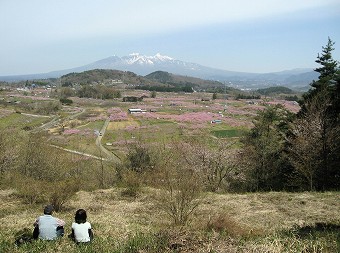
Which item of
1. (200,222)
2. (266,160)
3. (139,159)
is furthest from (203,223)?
(139,159)

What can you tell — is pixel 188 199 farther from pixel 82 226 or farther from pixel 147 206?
pixel 147 206

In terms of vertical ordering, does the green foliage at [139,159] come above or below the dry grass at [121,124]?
above

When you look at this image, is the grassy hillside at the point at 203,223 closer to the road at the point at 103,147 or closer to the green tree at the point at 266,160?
the green tree at the point at 266,160

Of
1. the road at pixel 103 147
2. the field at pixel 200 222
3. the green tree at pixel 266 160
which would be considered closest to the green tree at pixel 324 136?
the green tree at pixel 266 160

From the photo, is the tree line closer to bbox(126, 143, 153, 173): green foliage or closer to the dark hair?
bbox(126, 143, 153, 173): green foliage

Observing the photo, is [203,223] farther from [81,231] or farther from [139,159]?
[139,159]

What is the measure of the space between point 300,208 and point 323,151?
7.34 meters

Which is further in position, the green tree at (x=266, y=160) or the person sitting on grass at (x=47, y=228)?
the green tree at (x=266, y=160)

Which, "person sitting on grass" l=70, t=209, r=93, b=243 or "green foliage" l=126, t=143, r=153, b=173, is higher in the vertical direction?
"person sitting on grass" l=70, t=209, r=93, b=243

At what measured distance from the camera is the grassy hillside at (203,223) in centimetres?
688

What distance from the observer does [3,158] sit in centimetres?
2294

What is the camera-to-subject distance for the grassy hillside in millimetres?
6883

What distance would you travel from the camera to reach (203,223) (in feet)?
34.0

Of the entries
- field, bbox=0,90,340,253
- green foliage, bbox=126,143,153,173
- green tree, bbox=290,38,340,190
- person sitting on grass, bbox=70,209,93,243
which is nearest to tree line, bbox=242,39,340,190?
green tree, bbox=290,38,340,190
